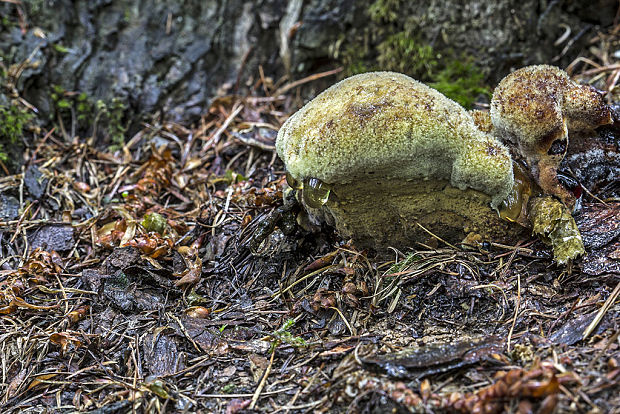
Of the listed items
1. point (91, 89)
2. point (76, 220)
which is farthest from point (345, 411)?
point (91, 89)

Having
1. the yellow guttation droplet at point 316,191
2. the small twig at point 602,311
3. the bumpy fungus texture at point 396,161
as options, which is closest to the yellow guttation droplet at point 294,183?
the bumpy fungus texture at point 396,161

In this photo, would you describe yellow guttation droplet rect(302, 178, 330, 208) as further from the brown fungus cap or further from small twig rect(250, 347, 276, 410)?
small twig rect(250, 347, 276, 410)

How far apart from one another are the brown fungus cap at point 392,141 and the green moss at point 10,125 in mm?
2732

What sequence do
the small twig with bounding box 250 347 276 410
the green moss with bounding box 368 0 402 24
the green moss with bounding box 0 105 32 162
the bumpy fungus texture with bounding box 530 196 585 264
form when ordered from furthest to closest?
the green moss with bounding box 368 0 402 24, the green moss with bounding box 0 105 32 162, the bumpy fungus texture with bounding box 530 196 585 264, the small twig with bounding box 250 347 276 410

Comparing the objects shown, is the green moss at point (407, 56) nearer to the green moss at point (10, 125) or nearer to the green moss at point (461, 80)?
the green moss at point (461, 80)

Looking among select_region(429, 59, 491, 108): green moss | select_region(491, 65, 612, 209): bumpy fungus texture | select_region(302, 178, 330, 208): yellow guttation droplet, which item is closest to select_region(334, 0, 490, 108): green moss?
select_region(429, 59, 491, 108): green moss

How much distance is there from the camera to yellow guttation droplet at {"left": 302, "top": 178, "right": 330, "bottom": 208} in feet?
→ 7.68

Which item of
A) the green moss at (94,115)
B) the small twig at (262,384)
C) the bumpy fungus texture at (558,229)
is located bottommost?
the small twig at (262,384)

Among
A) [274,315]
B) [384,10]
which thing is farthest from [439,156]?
[384,10]

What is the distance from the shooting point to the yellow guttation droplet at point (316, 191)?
234 centimetres

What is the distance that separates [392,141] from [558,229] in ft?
3.14

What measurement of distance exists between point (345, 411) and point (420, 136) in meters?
1.20

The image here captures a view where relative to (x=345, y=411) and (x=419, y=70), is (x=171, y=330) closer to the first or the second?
(x=345, y=411)

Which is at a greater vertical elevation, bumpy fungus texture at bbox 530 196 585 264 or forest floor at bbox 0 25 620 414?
bumpy fungus texture at bbox 530 196 585 264
